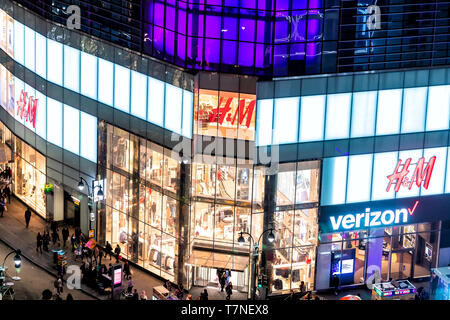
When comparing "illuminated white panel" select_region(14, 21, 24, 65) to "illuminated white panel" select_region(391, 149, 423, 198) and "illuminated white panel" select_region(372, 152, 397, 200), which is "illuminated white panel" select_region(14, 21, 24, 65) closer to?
"illuminated white panel" select_region(372, 152, 397, 200)

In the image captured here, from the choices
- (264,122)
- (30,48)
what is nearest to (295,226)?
(264,122)

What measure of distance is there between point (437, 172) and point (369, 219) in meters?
5.84

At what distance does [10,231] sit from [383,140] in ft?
98.4

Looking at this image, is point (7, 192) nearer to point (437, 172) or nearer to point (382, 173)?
point (382, 173)

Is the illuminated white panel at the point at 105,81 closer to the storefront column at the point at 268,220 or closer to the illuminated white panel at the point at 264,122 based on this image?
the illuminated white panel at the point at 264,122

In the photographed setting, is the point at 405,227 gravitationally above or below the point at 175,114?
below

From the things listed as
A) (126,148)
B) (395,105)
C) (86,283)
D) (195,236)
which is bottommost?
(86,283)

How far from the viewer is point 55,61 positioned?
228 feet

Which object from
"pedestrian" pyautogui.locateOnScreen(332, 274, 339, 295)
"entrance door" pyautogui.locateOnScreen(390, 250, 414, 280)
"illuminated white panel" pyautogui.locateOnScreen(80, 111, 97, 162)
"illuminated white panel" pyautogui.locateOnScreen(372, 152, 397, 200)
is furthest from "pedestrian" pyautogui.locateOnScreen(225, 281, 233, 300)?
"illuminated white panel" pyautogui.locateOnScreen(80, 111, 97, 162)

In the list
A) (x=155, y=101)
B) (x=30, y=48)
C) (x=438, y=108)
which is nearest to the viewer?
(x=155, y=101)

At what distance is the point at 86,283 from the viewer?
2525 inches

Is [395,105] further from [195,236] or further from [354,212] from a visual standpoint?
[195,236]

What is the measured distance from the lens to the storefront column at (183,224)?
61.4 metres

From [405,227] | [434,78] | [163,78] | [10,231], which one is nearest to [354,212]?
[405,227]
